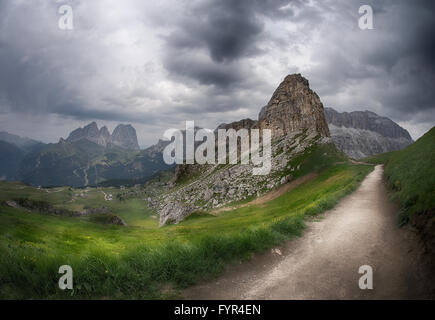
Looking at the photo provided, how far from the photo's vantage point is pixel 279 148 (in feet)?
342

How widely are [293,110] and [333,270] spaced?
429 feet

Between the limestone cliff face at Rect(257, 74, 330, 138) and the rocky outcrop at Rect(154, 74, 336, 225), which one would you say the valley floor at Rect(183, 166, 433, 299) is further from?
the limestone cliff face at Rect(257, 74, 330, 138)

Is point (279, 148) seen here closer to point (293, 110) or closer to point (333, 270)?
point (293, 110)

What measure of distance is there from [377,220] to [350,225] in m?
1.78

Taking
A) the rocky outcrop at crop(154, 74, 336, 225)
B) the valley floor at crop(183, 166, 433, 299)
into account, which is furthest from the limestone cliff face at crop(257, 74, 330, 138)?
the valley floor at crop(183, 166, 433, 299)

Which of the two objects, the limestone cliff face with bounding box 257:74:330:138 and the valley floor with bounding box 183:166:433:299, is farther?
the limestone cliff face with bounding box 257:74:330:138

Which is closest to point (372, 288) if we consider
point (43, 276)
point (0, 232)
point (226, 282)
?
point (226, 282)

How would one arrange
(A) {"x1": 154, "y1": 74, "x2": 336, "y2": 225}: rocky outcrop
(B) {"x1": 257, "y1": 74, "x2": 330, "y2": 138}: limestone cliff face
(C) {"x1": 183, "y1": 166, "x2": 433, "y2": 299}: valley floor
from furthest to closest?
(B) {"x1": 257, "y1": 74, "x2": 330, "y2": 138}: limestone cliff face, (A) {"x1": 154, "y1": 74, "x2": 336, "y2": 225}: rocky outcrop, (C) {"x1": 183, "y1": 166, "x2": 433, "y2": 299}: valley floor

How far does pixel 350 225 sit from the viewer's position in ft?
43.2

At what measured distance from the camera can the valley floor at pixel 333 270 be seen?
654 centimetres

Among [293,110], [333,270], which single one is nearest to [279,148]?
[293,110]

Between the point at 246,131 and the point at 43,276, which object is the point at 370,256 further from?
the point at 246,131

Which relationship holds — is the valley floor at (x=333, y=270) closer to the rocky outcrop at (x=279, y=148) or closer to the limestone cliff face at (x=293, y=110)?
the rocky outcrop at (x=279, y=148)

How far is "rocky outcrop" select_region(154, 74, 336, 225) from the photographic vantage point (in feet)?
268
